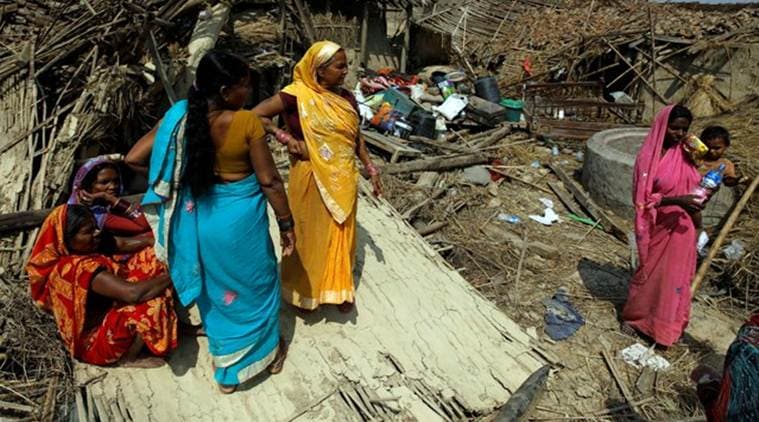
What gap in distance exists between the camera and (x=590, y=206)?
6.70 m

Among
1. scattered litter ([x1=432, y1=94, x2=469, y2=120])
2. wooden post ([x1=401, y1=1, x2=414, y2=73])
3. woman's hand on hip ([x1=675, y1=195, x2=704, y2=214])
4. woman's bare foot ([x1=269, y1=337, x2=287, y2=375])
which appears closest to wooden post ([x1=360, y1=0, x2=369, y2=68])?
wooden post ([x1=401, y1=1, x2=414, y2=73])

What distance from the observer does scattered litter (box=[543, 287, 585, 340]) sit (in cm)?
424

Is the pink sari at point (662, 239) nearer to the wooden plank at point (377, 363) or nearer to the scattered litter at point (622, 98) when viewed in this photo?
the wooden plank at point (377, 363)

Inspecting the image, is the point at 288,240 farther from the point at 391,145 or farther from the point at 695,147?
the point at 391,145

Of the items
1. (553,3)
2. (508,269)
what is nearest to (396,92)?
(508,269)

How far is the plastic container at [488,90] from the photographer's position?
10484 millimetres

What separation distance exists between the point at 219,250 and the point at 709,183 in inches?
124

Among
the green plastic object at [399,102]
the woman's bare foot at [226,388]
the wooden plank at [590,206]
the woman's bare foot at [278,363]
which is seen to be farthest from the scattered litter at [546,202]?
the woman's bare foot at [226,388]

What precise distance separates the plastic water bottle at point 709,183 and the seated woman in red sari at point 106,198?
11.7 feet

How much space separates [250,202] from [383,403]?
1.39m

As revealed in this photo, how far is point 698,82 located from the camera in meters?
10.5

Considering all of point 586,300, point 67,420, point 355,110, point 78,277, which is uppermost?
point 355,110

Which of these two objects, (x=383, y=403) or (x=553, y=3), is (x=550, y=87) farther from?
(x=383, y=403)

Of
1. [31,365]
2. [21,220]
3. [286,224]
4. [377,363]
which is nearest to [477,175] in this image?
[377,363]
